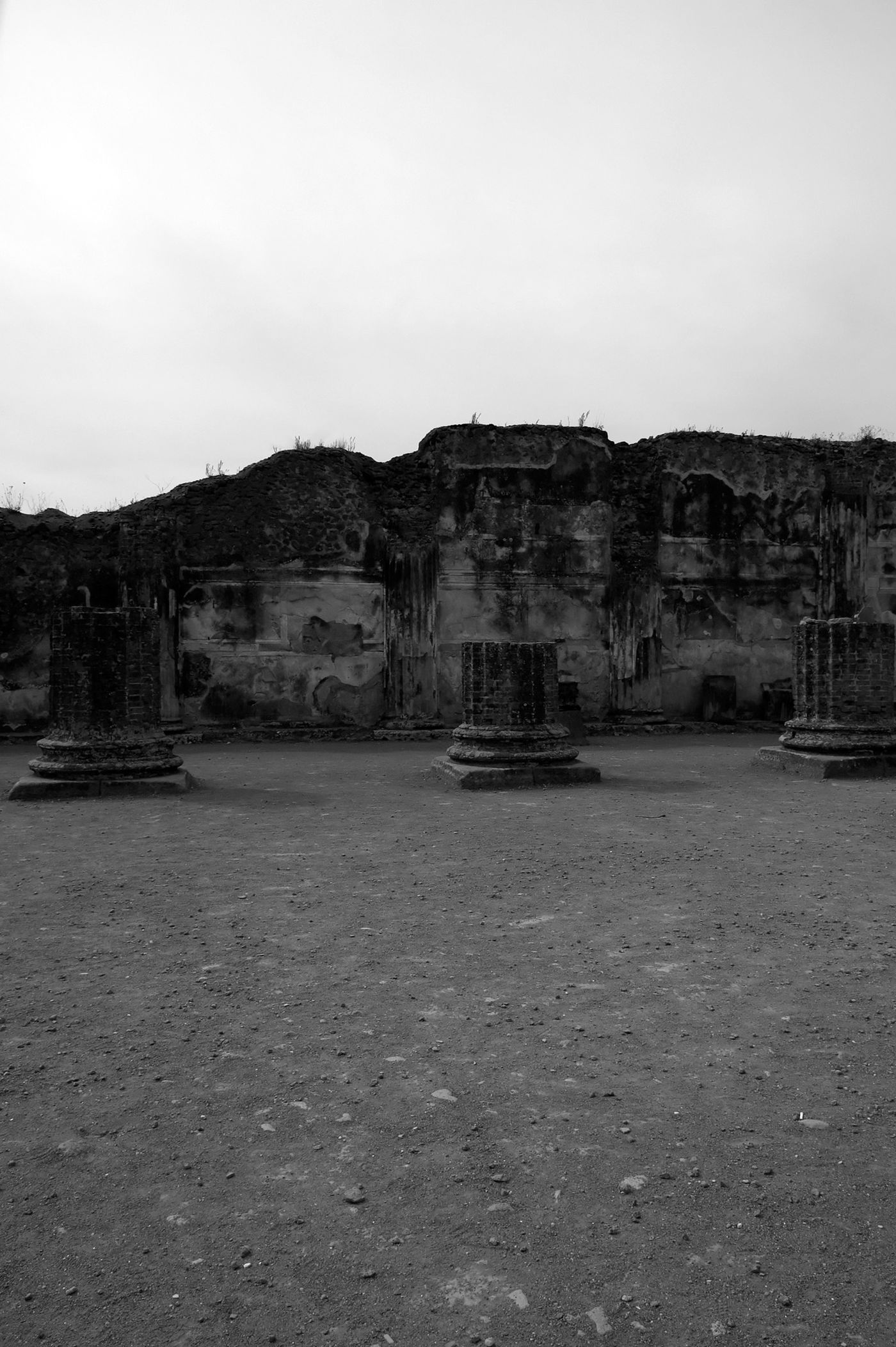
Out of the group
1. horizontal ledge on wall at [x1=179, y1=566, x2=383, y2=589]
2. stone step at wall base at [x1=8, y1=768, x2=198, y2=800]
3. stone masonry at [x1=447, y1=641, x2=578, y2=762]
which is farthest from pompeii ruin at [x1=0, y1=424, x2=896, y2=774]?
stone step at wall base at [x1=8, y1=768, x2=198, y2=800]

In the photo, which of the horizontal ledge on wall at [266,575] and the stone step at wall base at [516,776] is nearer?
the stone step at wall base at [516,776]

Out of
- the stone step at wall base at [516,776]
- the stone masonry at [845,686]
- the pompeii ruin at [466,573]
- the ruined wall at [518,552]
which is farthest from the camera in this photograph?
the ruined wall at [518,552]

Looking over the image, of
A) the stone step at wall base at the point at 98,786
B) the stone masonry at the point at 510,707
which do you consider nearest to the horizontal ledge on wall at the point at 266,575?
the stone masonry at the point at 510,707

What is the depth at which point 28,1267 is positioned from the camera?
1652mm

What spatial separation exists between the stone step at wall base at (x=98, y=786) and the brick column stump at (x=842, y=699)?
5143 millimetres

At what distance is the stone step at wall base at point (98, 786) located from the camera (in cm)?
742

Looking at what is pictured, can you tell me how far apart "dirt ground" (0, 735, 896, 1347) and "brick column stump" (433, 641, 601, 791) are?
318cm

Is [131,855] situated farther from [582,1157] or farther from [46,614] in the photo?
[46,614]

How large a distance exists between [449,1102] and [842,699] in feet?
24.5

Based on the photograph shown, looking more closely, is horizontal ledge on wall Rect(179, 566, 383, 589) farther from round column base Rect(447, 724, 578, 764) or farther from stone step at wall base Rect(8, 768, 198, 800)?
stone step at wall base Rect(8, 768, 198, 800)

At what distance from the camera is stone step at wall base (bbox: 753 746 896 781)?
827 cm

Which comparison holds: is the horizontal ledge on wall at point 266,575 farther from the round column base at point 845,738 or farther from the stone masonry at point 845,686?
the round column base at point 845,738

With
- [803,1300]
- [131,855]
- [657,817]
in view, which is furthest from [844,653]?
[803,1300]

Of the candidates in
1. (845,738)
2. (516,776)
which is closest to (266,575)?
(516,776)
